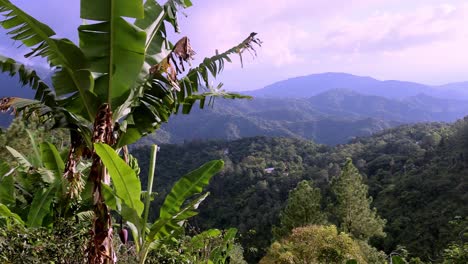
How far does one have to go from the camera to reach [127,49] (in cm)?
277

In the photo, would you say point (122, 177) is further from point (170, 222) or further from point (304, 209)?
point (304, 209)

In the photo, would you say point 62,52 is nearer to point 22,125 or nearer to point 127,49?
point 127,49

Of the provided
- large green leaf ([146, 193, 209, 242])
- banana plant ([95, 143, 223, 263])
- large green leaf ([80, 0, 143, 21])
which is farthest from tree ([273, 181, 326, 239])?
large green leaf ([80, 0, 143, 21])

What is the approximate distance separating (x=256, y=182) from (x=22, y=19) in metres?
45.3

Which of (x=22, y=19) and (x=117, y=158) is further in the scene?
(x=22, y=19)

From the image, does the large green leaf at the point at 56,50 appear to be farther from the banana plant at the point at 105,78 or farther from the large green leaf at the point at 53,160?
the large green leaf at the point at 53,160

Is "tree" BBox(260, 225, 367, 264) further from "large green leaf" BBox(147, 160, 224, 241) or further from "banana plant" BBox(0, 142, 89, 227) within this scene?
"large green leaf" BBox(147, 160, 224, 241)

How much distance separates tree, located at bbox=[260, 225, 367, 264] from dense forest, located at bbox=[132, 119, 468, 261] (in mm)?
1658

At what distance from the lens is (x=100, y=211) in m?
2.62

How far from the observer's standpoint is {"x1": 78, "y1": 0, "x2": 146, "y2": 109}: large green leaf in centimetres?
262

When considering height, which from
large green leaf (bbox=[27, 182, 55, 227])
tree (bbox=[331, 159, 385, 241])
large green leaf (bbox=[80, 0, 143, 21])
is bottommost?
tree (bbox=[331, 159, 385, 241])

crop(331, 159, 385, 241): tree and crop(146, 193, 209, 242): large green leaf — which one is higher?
crop(146, 193, 209, 242): large green leaf

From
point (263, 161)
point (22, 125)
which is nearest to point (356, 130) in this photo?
point (263, 161)

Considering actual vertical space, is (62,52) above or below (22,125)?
above
